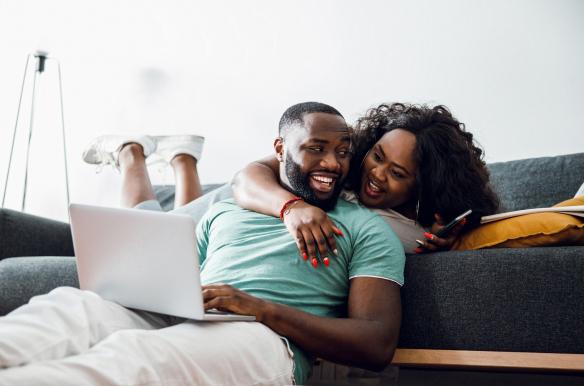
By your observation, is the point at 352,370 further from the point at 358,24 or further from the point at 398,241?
the point at 358,24

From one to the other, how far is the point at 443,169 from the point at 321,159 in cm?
34

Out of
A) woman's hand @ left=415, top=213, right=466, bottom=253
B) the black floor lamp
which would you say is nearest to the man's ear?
woman's hand @ left=415, top=213, right=466, bottom=253

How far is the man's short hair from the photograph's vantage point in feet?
5.93

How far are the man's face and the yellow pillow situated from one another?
359mm

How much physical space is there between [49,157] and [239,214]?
2361 millimetres

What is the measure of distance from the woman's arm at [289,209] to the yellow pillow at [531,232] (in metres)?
0.36

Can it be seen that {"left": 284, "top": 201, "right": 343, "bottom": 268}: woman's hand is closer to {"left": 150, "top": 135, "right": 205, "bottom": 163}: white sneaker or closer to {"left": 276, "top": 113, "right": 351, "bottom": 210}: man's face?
{"left": 276, "top": 113, "right": 351, "bottom": 210}: man's face

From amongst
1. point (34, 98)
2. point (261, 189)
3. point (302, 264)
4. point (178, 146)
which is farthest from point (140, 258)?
point (34, 98)

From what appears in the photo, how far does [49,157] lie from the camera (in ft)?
12.4

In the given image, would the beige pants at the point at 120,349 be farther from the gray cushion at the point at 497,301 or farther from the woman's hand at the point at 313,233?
the gray cushion at the point at 497,301

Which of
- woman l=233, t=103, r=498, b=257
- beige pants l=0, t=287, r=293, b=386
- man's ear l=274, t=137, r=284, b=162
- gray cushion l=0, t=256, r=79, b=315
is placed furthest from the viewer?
gray cushion l=0, t=256, r=79, b=315

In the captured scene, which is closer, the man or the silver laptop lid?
the man

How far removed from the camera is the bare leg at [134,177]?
270 centimetres

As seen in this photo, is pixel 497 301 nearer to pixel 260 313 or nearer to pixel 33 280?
pixel 260 313
